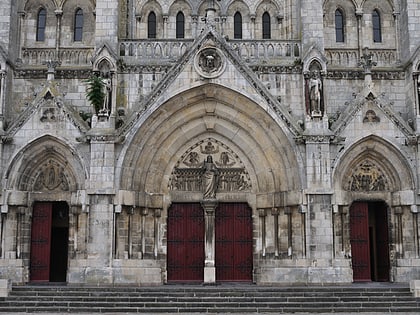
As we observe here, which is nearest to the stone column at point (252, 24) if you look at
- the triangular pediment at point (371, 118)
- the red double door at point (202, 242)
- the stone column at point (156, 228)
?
the triangular pediment at point (371, 118)

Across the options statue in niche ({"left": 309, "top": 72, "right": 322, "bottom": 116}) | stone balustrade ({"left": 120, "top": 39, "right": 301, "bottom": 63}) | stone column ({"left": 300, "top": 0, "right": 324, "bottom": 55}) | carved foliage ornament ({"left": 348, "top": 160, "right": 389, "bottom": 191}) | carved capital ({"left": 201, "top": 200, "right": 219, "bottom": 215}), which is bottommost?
carved capital ({"left": 201, "top": 200, "right": 219, "bottom": 215})

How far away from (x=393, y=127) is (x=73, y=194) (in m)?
12.5

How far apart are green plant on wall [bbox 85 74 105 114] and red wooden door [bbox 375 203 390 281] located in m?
12.2

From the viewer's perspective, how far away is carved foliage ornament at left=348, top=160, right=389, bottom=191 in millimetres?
21578

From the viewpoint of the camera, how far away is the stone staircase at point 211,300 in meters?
17.1

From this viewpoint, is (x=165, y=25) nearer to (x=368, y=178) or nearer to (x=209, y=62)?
(x=209, y=62)

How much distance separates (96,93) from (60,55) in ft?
11.8

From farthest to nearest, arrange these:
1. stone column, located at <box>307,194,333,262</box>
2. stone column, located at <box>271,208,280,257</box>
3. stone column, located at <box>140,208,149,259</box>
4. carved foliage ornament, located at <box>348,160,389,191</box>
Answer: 1. carved foliage ornament, located at <box>348,160,389,191</box>
2. stone column, located at <box>271,208,280,257</box>
3. stone column, located at <box>140,208,149,259</box>
4. stone column, located at <box>307,194,333,262</box>

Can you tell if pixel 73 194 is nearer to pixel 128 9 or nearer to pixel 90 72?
pixel 90 72

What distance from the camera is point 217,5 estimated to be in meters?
23.3

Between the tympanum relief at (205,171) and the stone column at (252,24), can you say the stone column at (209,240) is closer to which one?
the tympanum relief at (205,171)

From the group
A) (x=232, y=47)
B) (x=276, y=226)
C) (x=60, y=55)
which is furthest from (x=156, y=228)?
(x=60, y=55)

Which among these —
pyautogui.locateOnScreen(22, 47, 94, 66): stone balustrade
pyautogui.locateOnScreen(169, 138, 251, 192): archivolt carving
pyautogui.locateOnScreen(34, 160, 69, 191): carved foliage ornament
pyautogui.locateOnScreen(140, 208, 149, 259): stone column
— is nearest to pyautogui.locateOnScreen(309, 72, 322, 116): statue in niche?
A: pyautogui.locateOnScreen(169, 138, 251, 192): archivolt carving

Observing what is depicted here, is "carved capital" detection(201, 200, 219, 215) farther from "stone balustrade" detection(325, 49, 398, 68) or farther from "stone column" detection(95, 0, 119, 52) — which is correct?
"stone balustrade" detection(325, 49, 398, 68)
